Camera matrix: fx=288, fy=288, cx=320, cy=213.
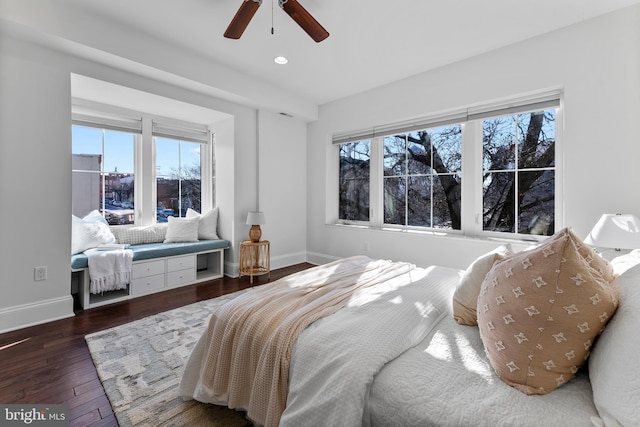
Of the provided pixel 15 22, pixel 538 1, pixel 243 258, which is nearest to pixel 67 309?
pixel 243 258

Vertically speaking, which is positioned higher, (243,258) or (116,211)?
(116,211)

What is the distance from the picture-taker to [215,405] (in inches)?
62.2

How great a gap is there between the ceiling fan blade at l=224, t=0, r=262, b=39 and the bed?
6.04 ft

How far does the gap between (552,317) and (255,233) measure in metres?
3.50

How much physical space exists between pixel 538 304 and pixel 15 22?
12.3 feet

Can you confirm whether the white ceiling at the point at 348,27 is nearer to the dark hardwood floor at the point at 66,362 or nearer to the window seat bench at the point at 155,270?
the window seat bench at the point at 155,270

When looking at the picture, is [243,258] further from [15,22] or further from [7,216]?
[15,22]

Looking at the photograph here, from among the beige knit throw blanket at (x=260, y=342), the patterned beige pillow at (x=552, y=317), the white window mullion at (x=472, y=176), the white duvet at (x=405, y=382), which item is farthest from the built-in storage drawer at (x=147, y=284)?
the white window mullion at (x=472, y=176)

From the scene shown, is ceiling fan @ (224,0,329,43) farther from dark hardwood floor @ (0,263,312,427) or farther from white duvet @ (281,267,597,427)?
dark hardwood floor @ (0,263,312,427)

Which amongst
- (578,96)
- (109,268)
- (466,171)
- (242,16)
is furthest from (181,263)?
(578,96)

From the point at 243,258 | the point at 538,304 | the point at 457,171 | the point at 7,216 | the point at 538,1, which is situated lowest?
the point at 243,258

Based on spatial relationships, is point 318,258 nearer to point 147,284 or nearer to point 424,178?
point 424,178

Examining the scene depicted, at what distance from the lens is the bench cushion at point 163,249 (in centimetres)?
281

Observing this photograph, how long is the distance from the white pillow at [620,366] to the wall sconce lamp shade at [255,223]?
350cm
